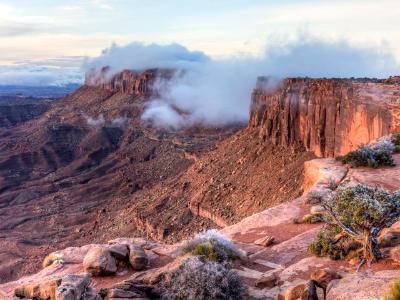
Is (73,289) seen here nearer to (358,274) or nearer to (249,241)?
(358,274)

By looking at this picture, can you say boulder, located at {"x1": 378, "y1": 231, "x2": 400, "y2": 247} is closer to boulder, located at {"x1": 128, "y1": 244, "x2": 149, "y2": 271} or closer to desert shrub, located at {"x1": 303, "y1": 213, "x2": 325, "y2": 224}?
desert shrub, located at {"x1": 303, "y1": 213, "x2": 325, "y2": 224}

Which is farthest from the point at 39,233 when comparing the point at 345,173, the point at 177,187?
the point at 345,173

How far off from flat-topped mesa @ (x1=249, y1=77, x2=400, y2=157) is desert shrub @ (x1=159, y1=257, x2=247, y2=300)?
22.5 meters

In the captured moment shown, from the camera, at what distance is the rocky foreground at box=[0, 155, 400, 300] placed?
33.3 ft

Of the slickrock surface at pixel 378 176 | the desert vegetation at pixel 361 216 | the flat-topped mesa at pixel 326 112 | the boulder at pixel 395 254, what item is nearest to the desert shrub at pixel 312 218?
the slickrock surface at pixel 378 176

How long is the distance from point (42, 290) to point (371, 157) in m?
15.8

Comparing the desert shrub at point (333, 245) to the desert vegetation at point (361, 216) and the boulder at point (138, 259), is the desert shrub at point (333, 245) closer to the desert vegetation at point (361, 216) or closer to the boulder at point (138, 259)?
the desert vegetation at point (361, 216)

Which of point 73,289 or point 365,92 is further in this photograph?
point 365,92

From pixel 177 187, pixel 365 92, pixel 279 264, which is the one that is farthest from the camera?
pixel 177 187

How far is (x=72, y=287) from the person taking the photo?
980 centimetres

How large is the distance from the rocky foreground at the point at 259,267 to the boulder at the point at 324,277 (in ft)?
0.06

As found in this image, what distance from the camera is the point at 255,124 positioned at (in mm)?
57844

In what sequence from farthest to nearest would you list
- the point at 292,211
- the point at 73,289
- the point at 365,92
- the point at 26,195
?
the point at 26,195
the point at 365,92
the point at 292,211
the point at 73,289

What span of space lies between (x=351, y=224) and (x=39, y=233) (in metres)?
58.6
